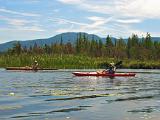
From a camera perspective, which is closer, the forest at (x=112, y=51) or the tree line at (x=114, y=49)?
the forest at (x=112, y=51)

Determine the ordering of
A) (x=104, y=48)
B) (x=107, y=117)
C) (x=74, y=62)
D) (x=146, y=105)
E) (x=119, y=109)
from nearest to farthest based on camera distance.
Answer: (x=107, y=117) → (x=119, y=109) → (x=146, y=105) → (x=74, y=62) → (x=104, y=48)

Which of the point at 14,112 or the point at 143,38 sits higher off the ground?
the point at 143,38

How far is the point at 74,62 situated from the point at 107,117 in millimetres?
99970

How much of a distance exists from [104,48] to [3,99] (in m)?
161

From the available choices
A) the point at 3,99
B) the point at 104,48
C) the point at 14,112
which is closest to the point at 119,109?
the point at 14,112

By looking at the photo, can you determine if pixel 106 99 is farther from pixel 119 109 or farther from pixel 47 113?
pixel 47 113

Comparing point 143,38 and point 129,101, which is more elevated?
point 143,38

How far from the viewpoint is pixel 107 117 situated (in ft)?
71.1

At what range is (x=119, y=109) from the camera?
82.1 ft

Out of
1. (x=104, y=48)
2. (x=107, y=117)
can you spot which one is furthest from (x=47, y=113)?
(x=104, y=48)

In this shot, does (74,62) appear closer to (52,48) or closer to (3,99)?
(52,48)

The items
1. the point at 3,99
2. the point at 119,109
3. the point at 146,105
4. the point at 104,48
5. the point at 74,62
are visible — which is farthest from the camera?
the point at 104,48

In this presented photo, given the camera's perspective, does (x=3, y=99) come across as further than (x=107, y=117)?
Yes

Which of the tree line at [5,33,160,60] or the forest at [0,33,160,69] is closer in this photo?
the forest at [0,33,160,69]
